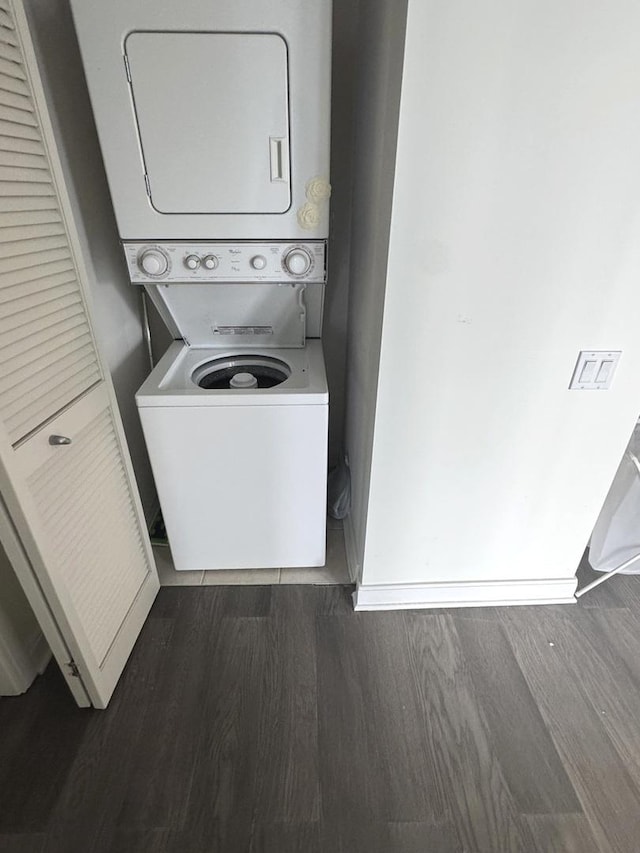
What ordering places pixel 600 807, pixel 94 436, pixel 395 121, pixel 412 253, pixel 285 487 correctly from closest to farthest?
pixel 395 121 < pixel 412 253 < pixel 600 807 < pixel 94 436 < pixel 285 487

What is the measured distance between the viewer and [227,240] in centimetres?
137

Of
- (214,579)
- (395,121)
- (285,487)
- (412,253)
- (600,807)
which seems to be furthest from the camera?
(214,579)

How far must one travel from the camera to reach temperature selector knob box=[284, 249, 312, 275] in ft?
4.56

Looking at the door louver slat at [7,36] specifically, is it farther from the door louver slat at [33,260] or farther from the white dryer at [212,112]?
the door louver slat at [33,260]

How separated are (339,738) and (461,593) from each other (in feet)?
2.14

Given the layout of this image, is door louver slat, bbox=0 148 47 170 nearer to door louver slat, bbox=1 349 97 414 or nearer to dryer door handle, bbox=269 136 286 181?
door louver slat, bbox=1 349 97 414

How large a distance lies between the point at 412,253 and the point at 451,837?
1.42 meters

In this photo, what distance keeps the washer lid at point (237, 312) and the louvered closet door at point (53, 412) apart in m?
0.43

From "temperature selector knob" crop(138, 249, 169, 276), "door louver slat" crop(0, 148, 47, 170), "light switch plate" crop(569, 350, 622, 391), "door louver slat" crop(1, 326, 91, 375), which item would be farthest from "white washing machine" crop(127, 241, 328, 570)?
"light switch plate" crop(569, 350, 622, 391)

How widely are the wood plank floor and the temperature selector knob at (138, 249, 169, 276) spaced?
1.16 metres

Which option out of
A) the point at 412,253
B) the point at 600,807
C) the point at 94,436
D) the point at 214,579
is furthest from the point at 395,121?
the point at 600,807

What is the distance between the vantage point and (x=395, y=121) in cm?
97

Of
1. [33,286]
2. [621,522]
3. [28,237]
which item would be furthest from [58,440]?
[621,522]

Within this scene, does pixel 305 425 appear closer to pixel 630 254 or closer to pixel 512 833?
pixel 630 254
